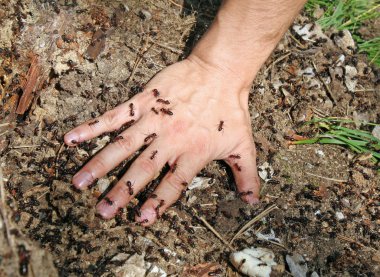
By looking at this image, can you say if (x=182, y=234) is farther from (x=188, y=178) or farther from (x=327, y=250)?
(x=327, y=250)

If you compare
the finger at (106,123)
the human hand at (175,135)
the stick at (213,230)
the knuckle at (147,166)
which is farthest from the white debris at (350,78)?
the knuckle at (147,166)

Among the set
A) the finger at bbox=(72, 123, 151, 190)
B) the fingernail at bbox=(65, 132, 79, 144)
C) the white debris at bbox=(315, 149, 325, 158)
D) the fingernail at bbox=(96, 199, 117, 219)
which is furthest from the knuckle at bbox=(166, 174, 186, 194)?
the white debris at bbox=(315, 149, 325, 158)

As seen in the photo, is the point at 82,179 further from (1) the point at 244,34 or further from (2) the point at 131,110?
(1) the point at 244,34

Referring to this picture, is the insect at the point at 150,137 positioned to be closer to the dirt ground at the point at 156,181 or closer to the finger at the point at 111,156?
the finger at the point at 111,156

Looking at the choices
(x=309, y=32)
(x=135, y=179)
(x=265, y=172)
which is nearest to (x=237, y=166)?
(x=265, y=172)

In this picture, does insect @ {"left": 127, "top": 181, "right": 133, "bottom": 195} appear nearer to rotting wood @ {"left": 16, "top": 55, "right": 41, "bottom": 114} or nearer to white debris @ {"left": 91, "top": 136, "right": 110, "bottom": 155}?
white debris @ {"left": 91, "top": 136, "right": 110, "bottom": 155}

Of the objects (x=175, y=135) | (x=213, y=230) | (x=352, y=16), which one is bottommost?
(x=213, y=230)
